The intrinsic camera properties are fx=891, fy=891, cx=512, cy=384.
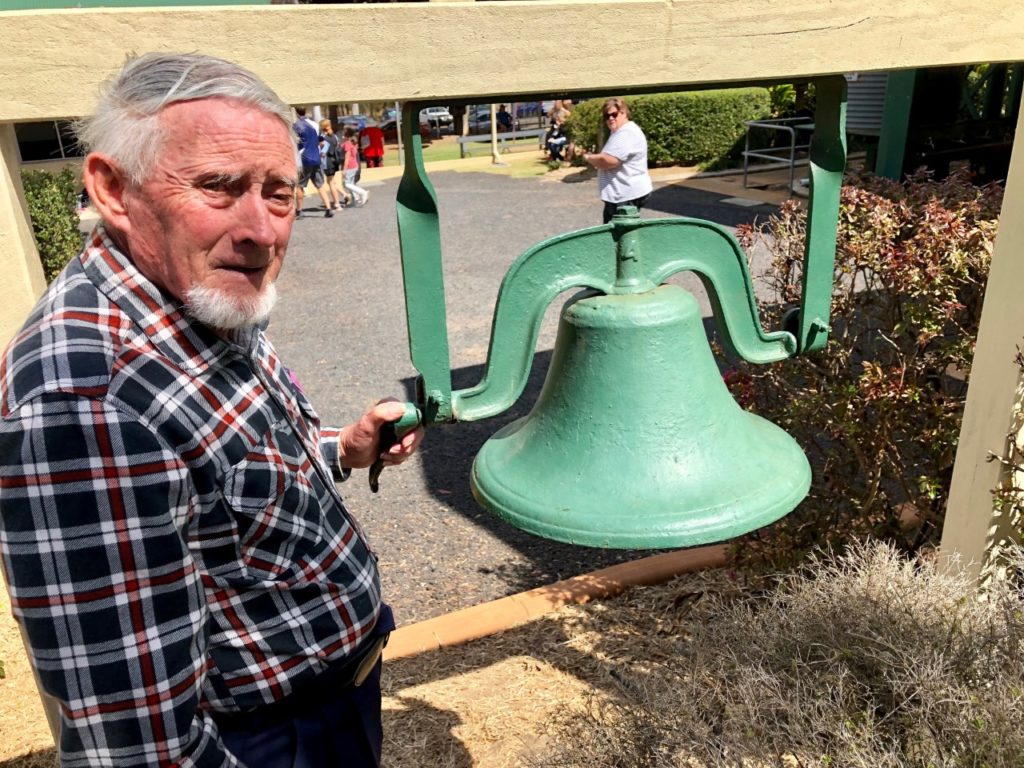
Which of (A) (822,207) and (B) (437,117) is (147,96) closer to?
(A) (822,207)

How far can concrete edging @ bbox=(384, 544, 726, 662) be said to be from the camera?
356 centimetres

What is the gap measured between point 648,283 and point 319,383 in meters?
5.91

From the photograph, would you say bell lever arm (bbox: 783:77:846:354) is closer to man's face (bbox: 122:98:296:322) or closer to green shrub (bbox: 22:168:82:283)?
man's face (bbox: 122:98:296:322)

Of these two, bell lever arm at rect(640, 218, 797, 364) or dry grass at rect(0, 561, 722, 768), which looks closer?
bell lever arm at rect(640, 218, 797, 364)

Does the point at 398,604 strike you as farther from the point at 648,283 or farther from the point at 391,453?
the point at 648,283

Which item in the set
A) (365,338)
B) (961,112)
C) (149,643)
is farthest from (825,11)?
(961,112)

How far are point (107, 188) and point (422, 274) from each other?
476mm

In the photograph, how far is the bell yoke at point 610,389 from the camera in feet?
4.33

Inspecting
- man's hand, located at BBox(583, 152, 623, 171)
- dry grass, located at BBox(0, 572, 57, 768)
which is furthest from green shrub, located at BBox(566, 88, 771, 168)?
dry grass, located at BBox(0, 572, 57, 768)

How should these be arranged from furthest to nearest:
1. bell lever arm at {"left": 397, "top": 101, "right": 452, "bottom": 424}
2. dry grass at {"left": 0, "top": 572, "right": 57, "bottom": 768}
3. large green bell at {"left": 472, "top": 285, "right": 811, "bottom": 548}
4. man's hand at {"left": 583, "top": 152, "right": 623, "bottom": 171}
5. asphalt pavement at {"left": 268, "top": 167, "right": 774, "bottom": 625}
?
man's hand at {"left": 583, "top": 152, "right": 623, "bottom": 171}, asphalt pavement at {"left": 268, "top": 167, "right": 774, "bottom": 625}, dry grass at {"left": 0, "top": 572, "right": 57, "bottom": 768}, bell lever arm at {"left": 397, "top": 101, "right": 452, "bottom": 424}, large green bell at {"left": 472, "top": 285, "right": 811, "bottom": 548}

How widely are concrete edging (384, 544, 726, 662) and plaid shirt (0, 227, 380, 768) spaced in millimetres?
2091

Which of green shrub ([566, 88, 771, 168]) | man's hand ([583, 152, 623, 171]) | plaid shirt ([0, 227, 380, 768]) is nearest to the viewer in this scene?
plaid shirt ([0, 227, 380, 768])

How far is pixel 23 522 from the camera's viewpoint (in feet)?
3.86

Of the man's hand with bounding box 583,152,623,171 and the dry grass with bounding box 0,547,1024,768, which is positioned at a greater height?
the man's hand with bounding box 583,152,623,171
